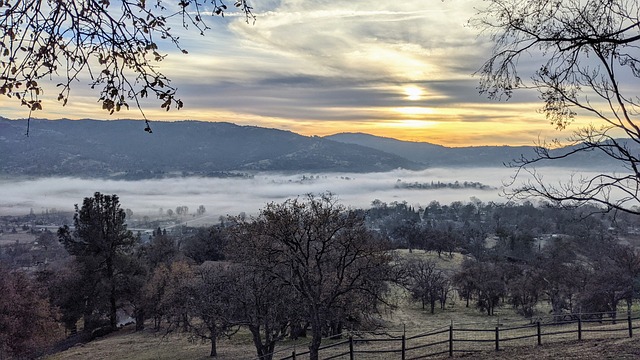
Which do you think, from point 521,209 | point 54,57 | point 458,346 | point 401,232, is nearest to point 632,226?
point 521,209

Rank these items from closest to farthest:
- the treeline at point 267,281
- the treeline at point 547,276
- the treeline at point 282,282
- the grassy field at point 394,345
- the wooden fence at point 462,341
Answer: the grassy field at point 394,345 < the treeline at point 282,282 < the treeline at point 267,281 < the wooden fence at point 462,341 < the treeline at point 547,276

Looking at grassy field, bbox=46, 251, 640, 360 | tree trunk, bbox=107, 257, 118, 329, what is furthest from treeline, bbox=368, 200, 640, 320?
tree trunk, bbox=107, 257, 118, 329

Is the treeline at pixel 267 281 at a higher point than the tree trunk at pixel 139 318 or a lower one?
higher

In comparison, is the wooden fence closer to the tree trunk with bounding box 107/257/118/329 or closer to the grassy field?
the grassy field

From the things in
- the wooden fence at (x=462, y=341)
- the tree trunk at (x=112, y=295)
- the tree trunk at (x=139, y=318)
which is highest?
the wooden fence at (x=462, y=341)

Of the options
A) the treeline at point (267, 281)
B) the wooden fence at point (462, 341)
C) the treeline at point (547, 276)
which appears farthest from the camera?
the treeline at point (547, 276)

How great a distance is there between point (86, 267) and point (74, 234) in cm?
375

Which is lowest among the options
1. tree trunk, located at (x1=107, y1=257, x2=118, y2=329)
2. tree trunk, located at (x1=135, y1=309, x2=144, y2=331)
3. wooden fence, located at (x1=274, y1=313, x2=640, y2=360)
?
tree trunk, located at (x1=135, y1=309, x2=144, y2=331)

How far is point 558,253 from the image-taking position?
48406 millimetres

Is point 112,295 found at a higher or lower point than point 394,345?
lower

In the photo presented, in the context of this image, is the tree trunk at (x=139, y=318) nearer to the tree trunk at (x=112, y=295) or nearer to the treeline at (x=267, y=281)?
the treeline at (x=267, y=281)

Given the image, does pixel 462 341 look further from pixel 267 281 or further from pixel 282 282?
pixel 267 281

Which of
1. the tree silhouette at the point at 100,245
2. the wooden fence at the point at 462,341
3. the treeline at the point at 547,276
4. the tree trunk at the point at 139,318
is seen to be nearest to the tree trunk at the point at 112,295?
the tree silhouette at the point at 100,245

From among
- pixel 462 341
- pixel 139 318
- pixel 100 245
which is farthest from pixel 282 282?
pixel 139 318
